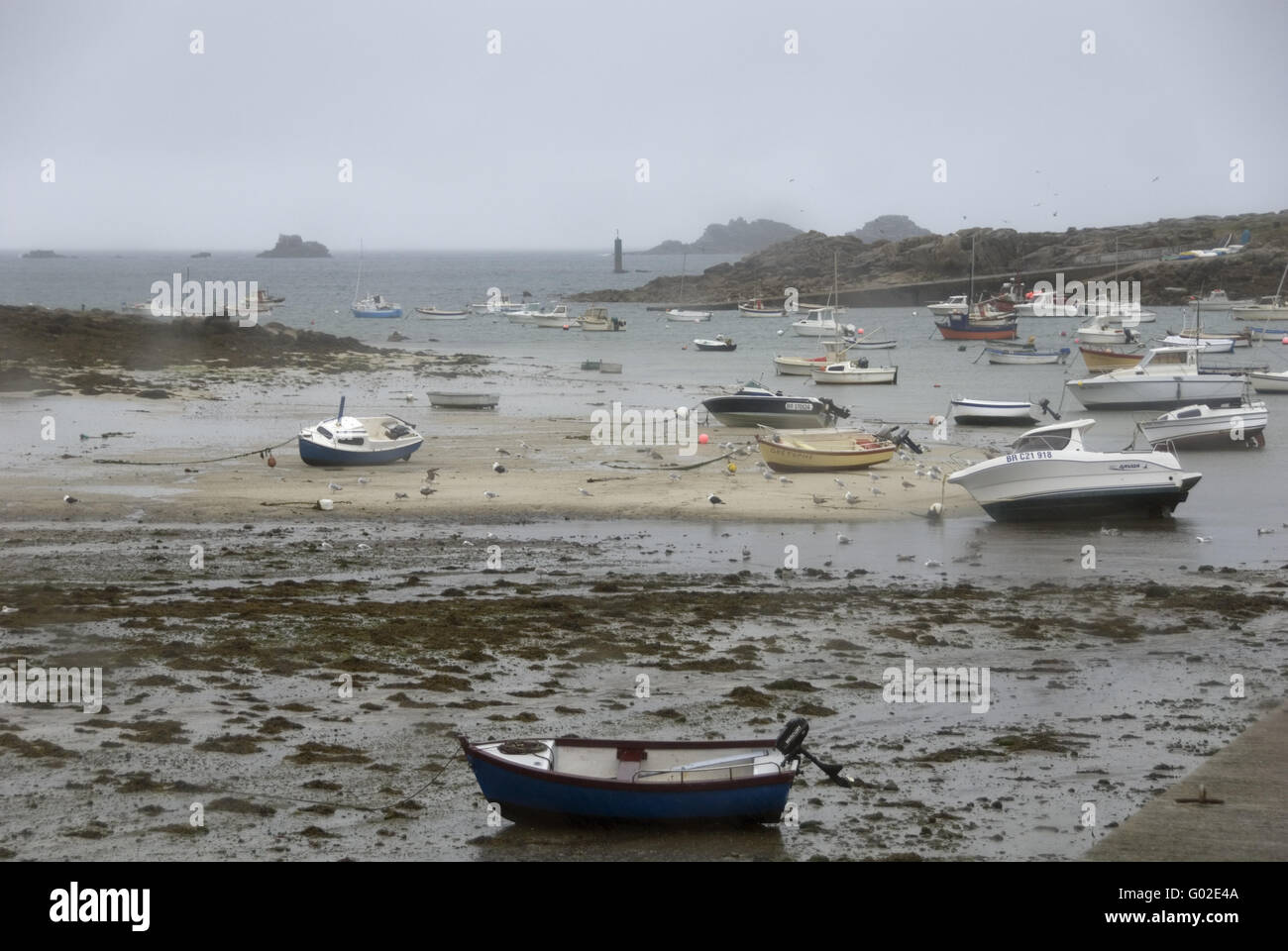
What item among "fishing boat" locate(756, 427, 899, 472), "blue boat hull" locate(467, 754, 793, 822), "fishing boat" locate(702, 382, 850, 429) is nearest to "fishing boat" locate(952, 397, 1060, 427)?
"fishing boat" locate(702, 382, 850, 429)

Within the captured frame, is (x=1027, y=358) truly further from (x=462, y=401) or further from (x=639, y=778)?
(x=639, y=778)

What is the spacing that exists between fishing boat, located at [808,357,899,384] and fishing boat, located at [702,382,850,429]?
1725 centimetres

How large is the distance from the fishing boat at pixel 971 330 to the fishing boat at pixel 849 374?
92.7ft

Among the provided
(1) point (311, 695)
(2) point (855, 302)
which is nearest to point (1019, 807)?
(1) point (311, 695)

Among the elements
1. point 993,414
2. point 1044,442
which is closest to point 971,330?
point 993,414

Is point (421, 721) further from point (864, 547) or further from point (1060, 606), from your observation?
point (864, 547)

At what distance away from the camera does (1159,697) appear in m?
14.7

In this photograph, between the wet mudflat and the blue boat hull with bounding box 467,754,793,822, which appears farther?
the wet mudflat

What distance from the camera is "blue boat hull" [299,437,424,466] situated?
95.2 feet

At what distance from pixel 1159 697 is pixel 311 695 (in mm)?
9137

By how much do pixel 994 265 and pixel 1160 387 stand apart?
83.9 meters

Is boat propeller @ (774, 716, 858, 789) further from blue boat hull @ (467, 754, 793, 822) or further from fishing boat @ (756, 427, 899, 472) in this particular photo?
fishing boat @ (756, 427, 899, 472)

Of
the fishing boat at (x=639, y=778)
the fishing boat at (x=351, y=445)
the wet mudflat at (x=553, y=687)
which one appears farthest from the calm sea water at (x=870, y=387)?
the fishing boat at (x=639, y=778)

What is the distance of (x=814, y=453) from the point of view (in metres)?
30.3
